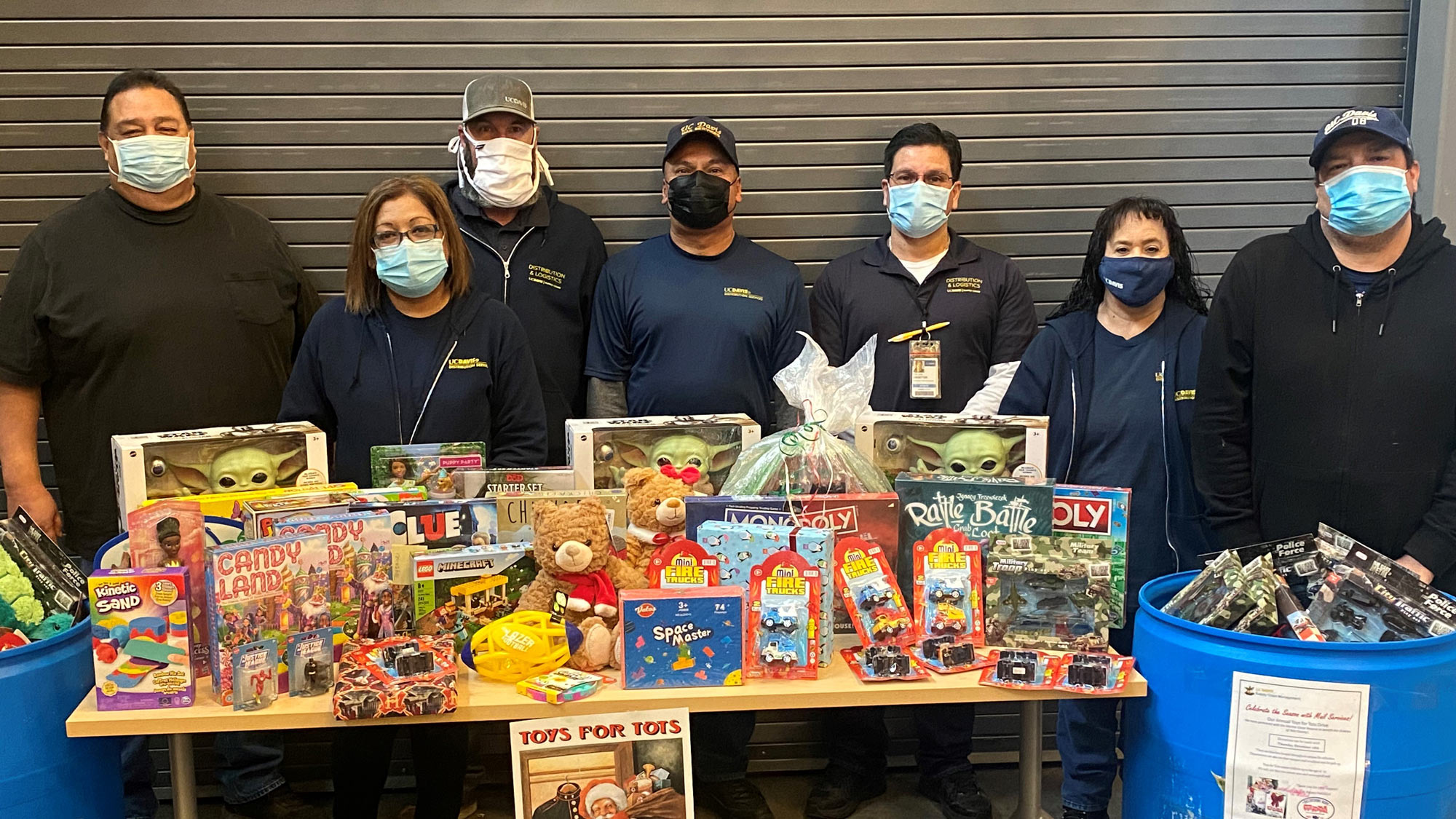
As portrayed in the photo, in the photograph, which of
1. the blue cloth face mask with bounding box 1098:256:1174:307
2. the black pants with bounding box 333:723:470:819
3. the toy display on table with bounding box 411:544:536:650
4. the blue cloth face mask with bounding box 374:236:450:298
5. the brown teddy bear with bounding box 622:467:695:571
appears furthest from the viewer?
the blue cloth face mask with bounding box 1098:256:1174:307

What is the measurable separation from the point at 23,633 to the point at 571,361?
188 cm

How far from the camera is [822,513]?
2.31 metres

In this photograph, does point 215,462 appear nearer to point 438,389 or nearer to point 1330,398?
point 438,389

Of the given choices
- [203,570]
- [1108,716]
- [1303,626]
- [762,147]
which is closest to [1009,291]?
[762,147]

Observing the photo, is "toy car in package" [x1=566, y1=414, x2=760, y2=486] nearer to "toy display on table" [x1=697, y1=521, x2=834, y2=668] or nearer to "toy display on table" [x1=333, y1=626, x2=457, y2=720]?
"toy display on table" [x1=697, y1=521, x2=834, y2=668]

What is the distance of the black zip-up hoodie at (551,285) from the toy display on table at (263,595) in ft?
4.82

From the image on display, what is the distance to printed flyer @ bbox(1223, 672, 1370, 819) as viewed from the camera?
203cm

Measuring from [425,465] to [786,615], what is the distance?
0.99 meters

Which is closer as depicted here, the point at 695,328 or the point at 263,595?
the point at 263,595

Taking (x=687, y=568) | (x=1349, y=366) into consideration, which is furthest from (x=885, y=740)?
(x=1349, y=366)

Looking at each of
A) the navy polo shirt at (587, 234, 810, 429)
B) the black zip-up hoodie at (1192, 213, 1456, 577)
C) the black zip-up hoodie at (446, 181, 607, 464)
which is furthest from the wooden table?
the black zip-up hoodie at (446, 181, 607, 464)

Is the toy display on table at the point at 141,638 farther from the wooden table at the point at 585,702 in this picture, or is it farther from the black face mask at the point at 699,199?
the black face mask at the point at 699,199

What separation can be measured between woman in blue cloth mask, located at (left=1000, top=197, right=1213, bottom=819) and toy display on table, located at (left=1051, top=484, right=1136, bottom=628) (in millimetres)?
904

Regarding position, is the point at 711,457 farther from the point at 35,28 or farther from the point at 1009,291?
the point at 35,28
